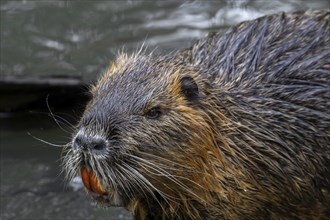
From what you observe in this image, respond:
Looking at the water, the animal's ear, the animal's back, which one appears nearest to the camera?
the animal's ear

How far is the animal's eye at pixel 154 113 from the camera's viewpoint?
393 cm

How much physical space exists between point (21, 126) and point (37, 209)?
40.5 inches

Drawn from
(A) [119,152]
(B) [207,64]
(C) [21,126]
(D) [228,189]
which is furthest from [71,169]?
(C) [21,126]

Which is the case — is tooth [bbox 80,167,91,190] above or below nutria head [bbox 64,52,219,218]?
below

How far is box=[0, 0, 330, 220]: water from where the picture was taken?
5.46 m

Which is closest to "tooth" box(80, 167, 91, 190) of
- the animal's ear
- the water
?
the animal's ear

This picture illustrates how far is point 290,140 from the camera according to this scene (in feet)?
14.2

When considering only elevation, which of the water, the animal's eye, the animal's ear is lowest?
the water

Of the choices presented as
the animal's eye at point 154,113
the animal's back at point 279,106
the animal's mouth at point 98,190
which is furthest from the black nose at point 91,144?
the animal's back at point 279,106

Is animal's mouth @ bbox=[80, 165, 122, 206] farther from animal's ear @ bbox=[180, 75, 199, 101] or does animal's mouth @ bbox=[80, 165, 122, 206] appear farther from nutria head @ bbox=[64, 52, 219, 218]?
animal's ear @ bbox=[180, 75, 199, 101]

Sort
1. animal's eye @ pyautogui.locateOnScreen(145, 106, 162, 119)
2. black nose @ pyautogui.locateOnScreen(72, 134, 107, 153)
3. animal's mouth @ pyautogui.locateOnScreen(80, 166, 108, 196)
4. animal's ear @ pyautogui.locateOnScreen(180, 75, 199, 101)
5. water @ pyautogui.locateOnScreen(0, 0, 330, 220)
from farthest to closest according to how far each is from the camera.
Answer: water @ pyautogui.locateOnScreen(0, 0, 330, 220) < animal's ear @ pyautogui.locateOnScreen(180, 75, 199, 101) < animal's eye @ pyautogui.locateOnScreen(145, 106, 162, 119) < animal's mouth @ pyautogui.locateOnScreen(80, 166, 108, 196) < black nose @ pyautogui.locateOnScreen(72, 134, 107, 153)

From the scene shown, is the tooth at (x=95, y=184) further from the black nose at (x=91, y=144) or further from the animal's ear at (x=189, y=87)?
the animal's ear at (x=189, y=87)

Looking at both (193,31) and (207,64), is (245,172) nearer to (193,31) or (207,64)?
(207,64)

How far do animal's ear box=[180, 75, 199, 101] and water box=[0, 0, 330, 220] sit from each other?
58.1 inches
